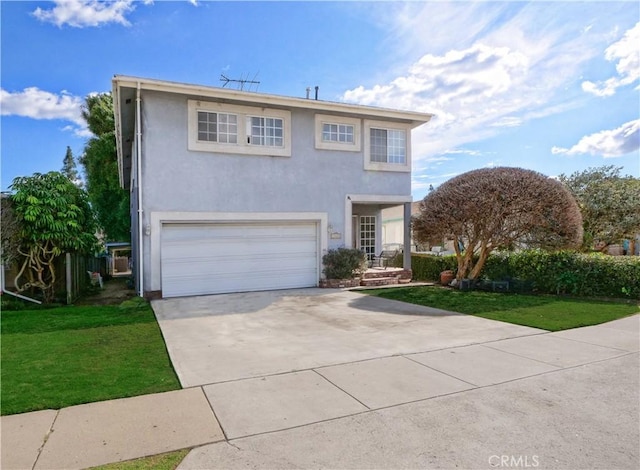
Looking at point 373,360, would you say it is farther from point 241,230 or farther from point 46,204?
point 46,204

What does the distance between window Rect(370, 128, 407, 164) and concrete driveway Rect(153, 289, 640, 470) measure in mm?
8025

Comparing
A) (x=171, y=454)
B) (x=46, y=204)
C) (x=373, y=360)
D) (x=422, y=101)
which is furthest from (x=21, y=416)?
(x=422, y=101)

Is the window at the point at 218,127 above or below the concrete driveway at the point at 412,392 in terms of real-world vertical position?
above

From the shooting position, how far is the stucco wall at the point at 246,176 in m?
11.5

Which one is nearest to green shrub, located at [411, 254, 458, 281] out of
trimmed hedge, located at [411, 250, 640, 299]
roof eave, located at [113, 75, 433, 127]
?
trimmed hedge, located at [411, 250, 640, 299]

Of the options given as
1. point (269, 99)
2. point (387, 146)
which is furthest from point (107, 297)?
point (387, 146)

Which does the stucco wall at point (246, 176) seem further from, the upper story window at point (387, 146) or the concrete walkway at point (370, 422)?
the concrete walkway at point (370, 422)

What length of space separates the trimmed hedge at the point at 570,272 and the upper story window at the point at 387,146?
481cm

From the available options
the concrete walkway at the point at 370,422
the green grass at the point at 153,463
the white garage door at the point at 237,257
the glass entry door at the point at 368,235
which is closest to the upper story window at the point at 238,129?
the white garage door at the point at 237,257

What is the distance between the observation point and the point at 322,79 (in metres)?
15.3

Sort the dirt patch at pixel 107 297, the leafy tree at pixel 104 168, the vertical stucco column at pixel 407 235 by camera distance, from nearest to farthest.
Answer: the dirt patch at pixel 107 297
the vertical stucco column at pixel 407 235
the leafy tree at pixel 104 168

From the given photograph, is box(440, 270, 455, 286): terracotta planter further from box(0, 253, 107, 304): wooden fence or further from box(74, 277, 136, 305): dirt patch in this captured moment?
box(0, 253, 107, 304): wooden fence

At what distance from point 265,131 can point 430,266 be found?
847 centimetres

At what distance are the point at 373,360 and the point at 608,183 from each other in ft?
49.0
